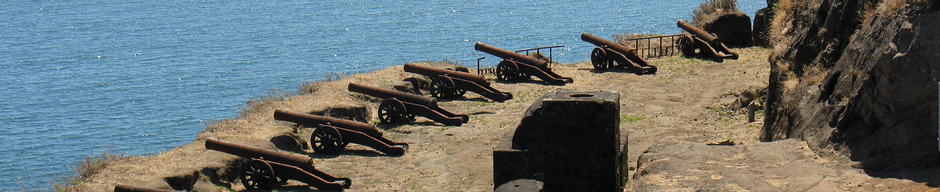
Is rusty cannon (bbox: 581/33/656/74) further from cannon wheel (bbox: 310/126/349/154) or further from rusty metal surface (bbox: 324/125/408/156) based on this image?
cannon wheel (bbox: 310/126/349/154)

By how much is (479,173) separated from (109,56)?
141 feet

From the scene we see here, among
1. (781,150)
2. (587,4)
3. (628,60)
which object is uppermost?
(781,150)

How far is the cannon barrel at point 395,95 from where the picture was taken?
21.1 m

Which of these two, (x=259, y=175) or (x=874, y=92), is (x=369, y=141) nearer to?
(x=259, y=175)

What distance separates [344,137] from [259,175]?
9.60 feet

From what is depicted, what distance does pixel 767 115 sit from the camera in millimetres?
15750

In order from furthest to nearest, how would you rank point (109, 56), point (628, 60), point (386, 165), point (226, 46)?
point (226, 46) → point (109, 56) → point (628, 60) → point (386, 165)

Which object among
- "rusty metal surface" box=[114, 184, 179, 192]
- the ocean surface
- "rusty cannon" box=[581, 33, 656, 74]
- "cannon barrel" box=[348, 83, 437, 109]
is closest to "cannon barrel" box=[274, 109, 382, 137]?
"cannon barrel" box=[348, 83, 437, 109]

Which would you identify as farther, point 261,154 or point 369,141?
point 369,141

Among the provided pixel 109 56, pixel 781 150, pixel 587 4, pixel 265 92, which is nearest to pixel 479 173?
pixel 781 150

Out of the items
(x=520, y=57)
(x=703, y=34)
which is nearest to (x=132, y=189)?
(x=520, y=57)

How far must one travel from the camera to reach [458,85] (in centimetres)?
2417

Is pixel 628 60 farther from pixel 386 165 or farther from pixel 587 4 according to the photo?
pixel 587 4

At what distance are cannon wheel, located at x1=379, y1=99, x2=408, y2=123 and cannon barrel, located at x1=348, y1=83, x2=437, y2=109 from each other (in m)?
0.33
